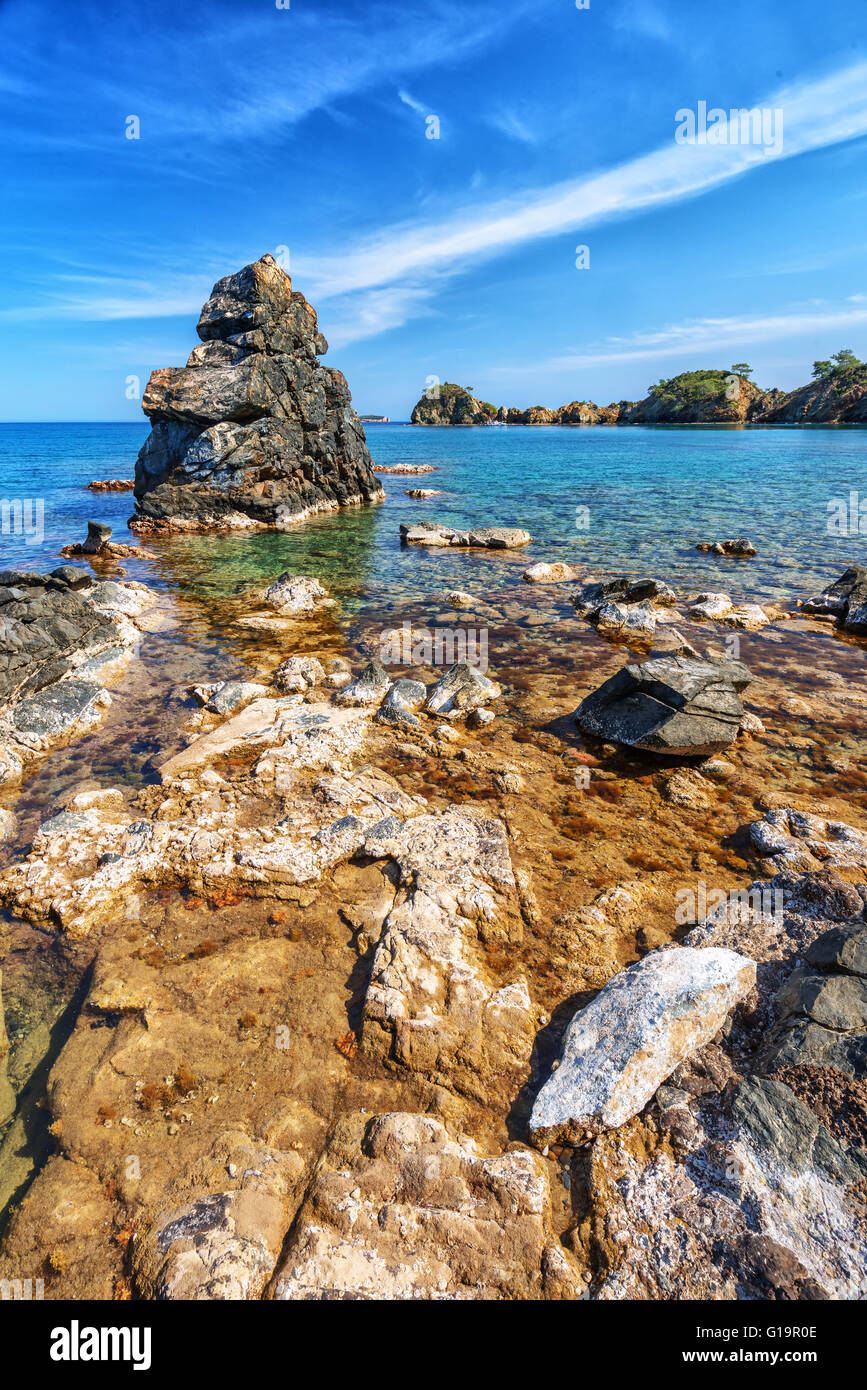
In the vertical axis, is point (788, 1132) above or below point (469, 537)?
below

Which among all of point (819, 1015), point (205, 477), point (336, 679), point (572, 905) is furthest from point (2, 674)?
point (205, 477)

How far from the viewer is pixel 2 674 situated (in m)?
9.91

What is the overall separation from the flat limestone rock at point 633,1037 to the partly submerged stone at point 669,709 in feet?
13.9

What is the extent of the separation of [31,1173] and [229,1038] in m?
1.37

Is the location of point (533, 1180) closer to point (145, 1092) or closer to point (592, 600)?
point (145, 1092)

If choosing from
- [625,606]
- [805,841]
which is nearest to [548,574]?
[625,606]

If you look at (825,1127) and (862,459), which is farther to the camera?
(862,459)

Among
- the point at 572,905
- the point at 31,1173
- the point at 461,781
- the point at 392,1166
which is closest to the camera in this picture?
the point at 392,1166

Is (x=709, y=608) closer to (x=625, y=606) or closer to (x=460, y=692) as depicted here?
(x=625, y=606)
